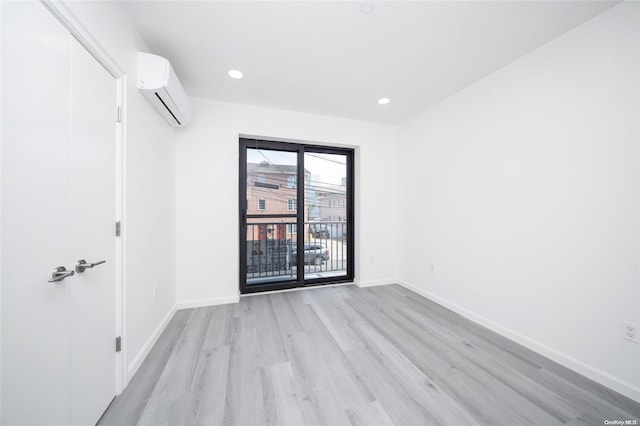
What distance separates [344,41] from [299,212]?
211 cm

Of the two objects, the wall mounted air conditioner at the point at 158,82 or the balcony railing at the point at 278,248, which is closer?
the wall mounted air conditioner at the point at 158,82

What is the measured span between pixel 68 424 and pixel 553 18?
375 cm

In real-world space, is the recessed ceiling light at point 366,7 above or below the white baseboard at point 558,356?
above

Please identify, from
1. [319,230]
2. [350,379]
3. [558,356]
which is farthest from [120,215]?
[558,356]

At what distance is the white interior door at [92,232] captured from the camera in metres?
1.07

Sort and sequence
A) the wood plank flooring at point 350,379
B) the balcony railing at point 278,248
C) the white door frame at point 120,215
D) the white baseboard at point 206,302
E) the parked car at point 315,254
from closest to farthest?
the wood plank flooring at point 350,379
the white door frame at point 120,215
the white baseboard at point 206,302
the balcony railing at point 278,248
the parked car at point 315,254

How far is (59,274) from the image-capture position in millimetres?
949

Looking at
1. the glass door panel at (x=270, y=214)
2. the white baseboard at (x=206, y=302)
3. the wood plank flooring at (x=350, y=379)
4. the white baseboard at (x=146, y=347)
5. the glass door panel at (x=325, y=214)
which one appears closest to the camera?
the wood plank flooring at (x=350, y=379)

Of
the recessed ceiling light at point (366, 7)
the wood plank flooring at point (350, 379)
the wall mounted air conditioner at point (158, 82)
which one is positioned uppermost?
the recessed ceiling light at point (366, 7)

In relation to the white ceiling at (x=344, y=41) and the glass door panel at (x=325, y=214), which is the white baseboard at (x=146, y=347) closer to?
the glass door panel at (x=325, y=214)

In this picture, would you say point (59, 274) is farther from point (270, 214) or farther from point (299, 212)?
point (299, 212)

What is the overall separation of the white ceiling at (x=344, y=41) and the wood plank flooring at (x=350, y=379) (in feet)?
8.45

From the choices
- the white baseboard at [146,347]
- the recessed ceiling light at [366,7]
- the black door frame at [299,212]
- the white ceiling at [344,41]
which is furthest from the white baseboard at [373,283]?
the recessed ceiling light at [366,7]

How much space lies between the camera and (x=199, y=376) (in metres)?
1.53
